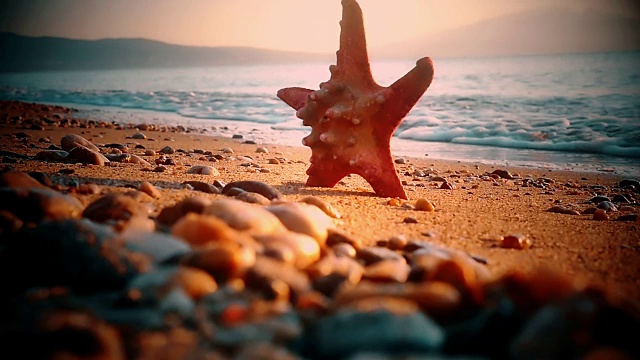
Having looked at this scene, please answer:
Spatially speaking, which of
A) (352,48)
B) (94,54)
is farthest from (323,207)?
(94,54)

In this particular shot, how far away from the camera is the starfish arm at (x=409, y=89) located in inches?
144

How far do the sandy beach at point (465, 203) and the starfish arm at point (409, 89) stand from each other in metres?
0.74

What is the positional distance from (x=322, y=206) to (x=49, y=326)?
2.00m

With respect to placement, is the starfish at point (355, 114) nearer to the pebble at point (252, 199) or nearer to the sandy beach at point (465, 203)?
the sandy beach at point (465, 203)

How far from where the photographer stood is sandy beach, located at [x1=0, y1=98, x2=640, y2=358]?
2482 millimetres

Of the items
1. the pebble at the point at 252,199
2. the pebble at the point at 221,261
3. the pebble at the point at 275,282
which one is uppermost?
the pebble at the point at 221,261

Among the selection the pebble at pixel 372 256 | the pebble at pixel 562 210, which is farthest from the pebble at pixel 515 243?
the pebble at pixel 562 210

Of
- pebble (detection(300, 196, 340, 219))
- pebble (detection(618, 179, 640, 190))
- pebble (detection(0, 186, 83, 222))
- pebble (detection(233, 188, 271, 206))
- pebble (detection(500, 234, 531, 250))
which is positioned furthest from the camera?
pebble (detection(618, 179, 640, 190))

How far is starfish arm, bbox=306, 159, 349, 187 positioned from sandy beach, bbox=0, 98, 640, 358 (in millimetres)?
97

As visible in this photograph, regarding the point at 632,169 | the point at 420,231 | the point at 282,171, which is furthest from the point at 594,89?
the point at 420,231

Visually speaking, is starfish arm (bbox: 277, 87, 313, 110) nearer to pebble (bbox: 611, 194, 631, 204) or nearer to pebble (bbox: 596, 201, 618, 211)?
pebble (bbox: 596, 201, 618, 211)

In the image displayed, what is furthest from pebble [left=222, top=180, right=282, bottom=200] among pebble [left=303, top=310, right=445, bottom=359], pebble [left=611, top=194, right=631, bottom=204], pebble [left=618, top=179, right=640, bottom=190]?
pebble [left=618, top=179, right=640, bottom=190]

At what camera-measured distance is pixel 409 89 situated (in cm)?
373

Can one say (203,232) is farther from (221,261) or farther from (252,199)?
(252,199)
